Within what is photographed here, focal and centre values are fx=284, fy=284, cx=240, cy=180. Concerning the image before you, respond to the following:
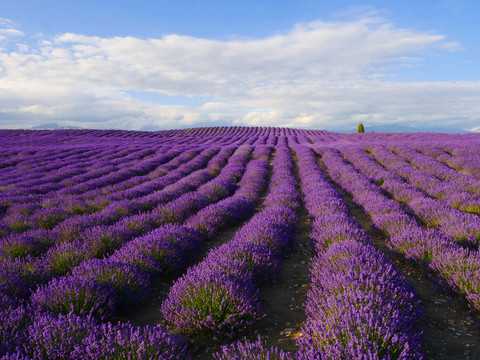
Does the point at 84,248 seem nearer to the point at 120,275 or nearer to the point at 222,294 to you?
the point at 120,275

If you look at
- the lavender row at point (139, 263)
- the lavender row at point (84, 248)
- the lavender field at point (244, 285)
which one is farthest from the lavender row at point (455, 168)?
the lavender row at point (139, 263)

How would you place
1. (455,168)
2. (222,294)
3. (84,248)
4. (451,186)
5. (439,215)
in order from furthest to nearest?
(455,168) < (451,186) < (439,215) < (84,248) < (222,294)

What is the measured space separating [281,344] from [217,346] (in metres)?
0.53

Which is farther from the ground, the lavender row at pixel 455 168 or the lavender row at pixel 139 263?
the lavender row at pixel 455 168

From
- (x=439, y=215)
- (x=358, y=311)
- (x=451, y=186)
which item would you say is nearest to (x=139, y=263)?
(x=358, y=311)

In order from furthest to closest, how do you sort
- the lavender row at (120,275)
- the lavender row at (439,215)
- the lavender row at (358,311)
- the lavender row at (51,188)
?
the lavender row at (51,188) → the lavender row at (439,215) → the lavender row at (120,275) → the lavender row at (358,311)

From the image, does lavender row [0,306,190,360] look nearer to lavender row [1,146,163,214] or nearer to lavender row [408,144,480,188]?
lavender row [1,146,163,214]

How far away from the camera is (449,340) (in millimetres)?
2377

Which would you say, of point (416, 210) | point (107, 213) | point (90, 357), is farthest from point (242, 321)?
point (416, 210)

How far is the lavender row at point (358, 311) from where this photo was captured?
71.5 inches

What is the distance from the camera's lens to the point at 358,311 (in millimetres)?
2025

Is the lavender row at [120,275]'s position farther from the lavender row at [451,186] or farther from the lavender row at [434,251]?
the lavender row at [451,186]

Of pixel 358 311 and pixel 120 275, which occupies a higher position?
pixel 358 311

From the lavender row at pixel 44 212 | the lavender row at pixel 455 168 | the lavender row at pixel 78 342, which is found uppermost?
the lavender row at pixel 455 168
